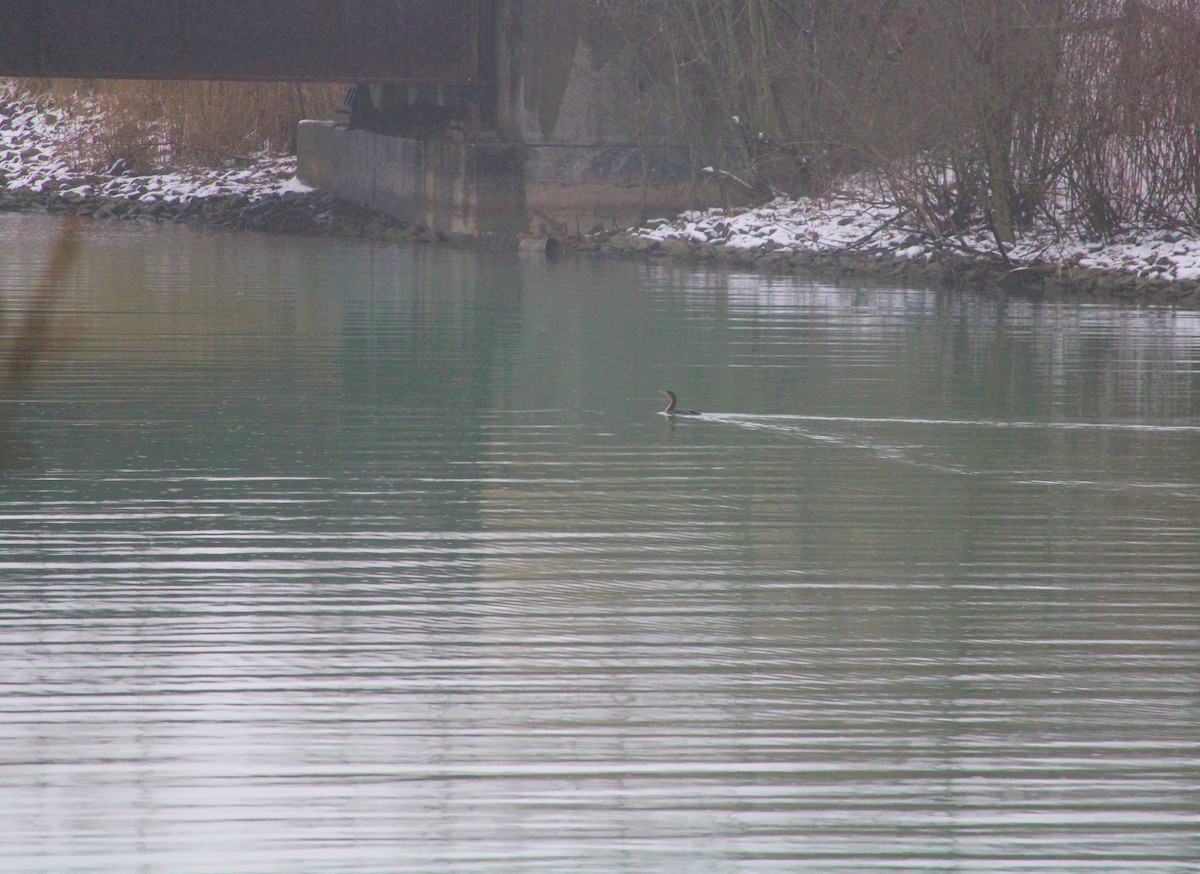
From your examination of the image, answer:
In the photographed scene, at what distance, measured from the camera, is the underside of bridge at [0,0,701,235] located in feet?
93.1

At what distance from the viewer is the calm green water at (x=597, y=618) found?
4.93m

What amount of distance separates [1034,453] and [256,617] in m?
5.95

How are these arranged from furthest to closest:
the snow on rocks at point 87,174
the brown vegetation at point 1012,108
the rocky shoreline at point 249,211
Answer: the snow on rocks at point 87,174 < the rocky shoreline at point 249,211 < the brown vegetation at point 1012,108

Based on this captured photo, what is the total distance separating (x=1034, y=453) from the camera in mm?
10992

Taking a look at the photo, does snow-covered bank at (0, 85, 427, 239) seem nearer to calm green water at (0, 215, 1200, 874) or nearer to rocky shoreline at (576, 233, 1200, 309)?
rocky shoreline at (576, 233, 1200, 309)

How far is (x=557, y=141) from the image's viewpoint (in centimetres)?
2891

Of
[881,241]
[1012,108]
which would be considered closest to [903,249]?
[881,241]

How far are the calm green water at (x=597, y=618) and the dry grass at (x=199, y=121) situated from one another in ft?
89.8

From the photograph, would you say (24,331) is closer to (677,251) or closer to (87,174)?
(677,251)

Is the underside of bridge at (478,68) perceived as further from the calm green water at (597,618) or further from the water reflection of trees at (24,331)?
the calm green water at (597,618)

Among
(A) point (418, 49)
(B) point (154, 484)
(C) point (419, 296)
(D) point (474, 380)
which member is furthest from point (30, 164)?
(B) point (154, 484)

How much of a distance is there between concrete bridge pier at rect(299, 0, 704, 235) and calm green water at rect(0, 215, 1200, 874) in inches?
573

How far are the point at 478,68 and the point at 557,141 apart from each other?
82.2 inches

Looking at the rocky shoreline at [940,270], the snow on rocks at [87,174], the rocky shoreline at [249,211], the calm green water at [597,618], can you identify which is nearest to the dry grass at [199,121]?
the snow on rocks at [87,174]
